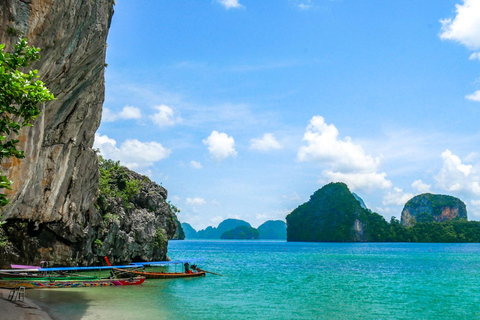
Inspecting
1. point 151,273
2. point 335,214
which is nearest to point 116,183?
point 151,273

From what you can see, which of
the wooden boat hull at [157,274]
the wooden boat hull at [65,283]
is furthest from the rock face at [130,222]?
the wooden boat hull at [65,283]

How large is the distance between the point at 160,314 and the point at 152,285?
35.8 feet

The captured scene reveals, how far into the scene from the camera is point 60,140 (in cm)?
2336

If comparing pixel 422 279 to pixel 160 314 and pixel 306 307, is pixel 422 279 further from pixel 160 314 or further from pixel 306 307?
pixel 160 314

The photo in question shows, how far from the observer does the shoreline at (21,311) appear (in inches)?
651

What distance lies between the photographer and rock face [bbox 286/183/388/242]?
177500mm

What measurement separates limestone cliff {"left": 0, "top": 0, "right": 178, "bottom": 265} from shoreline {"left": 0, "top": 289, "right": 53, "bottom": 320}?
4.62 m

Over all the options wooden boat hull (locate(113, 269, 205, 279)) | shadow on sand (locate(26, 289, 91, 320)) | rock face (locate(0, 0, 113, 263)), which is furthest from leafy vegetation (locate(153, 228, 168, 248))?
shadow on sand (locate(26, 289, 91, 320))

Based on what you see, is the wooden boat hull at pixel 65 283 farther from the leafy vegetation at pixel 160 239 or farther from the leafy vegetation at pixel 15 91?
the leafy vegetation at pixel 15 91

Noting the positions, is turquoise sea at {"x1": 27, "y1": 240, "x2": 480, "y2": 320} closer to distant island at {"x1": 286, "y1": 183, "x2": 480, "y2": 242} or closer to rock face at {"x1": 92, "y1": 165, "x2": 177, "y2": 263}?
rock face at {"x1": 92, "y1": 165, "x2": 177, "y2": 263}

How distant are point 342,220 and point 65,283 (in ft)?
550

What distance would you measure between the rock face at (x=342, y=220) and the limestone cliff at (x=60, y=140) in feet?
495

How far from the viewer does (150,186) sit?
172 ft

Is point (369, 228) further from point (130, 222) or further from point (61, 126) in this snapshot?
point (61, 126)
